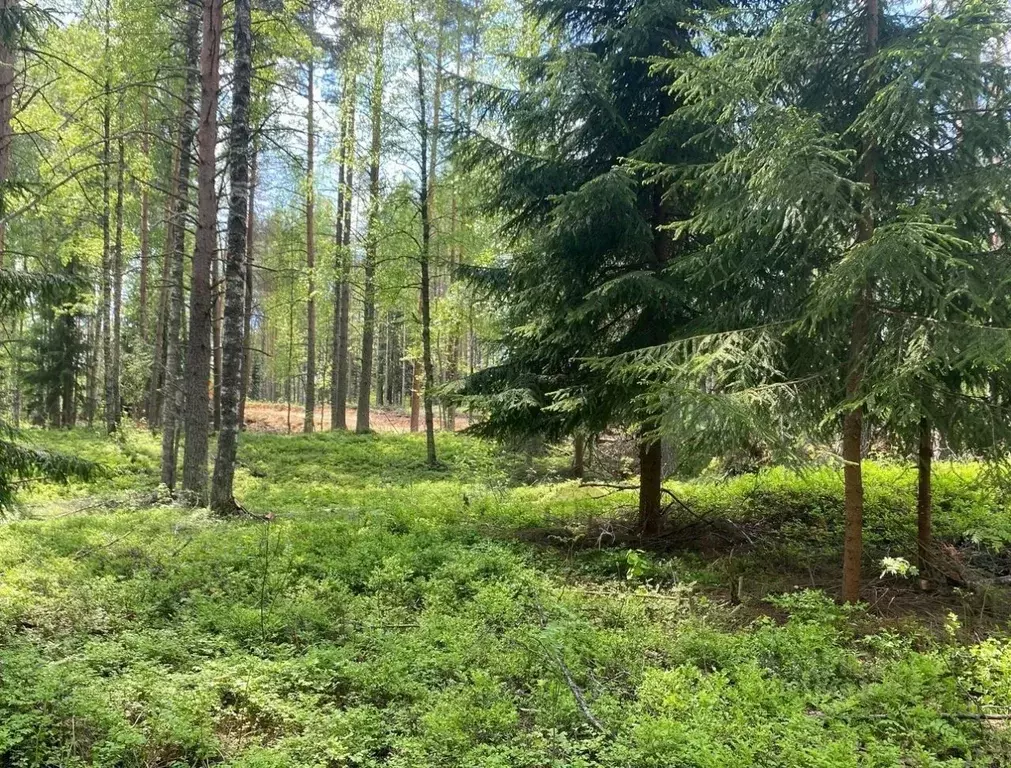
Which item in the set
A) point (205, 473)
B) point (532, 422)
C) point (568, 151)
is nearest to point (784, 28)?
point (568, 151)

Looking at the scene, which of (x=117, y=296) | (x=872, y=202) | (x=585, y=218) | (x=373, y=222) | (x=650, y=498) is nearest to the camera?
(x=872, y=202)

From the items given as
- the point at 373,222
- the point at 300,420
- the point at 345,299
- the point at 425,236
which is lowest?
the point at 300,420

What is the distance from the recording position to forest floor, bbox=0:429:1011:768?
3477mm

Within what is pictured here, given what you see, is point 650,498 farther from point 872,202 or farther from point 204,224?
point 204,224

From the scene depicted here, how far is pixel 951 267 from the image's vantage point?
189 inches

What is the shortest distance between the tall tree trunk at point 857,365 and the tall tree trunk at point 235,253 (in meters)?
7.42

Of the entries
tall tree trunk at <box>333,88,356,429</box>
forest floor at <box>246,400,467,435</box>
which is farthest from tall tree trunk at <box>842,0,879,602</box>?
forest floor at <box>246,400,467,435</box>

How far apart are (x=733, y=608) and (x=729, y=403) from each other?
7.44ft

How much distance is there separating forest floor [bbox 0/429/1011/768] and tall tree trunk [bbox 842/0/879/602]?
1.88 feet

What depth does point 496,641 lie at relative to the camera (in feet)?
15.5

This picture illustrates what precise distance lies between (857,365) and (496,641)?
3719 mm

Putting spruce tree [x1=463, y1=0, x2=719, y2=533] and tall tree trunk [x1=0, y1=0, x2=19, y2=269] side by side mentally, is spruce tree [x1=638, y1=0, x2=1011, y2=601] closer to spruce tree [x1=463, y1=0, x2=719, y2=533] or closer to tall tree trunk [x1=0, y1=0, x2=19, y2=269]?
spruce tree [x1=463, y1=0, x2=719, y2=533]

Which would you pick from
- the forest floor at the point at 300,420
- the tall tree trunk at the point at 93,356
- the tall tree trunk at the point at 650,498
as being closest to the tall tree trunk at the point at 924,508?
the tall tree trunk at the point at 650,498

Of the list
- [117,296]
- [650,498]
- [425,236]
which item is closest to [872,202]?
[650,498]
